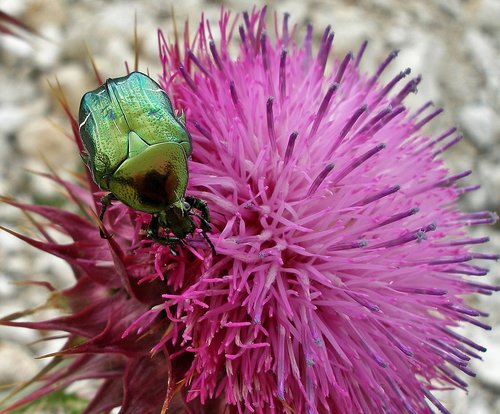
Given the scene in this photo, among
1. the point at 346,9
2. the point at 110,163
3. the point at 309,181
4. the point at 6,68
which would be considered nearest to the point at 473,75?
the point at 346,9

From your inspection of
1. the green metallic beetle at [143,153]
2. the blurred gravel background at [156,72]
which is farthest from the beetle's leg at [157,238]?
the blurred gravel background at [156,72]

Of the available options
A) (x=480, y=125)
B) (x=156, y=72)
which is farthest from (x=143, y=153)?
(x=480, y=125)

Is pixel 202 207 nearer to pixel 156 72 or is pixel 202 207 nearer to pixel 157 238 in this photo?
pixel 157 238

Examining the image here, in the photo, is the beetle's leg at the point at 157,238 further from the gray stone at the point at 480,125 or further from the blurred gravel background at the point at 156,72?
the gray stone at the point at 480,125

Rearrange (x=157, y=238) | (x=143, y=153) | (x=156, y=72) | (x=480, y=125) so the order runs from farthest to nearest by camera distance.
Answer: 1. (x=480, y=125)
2. (x=156, y=72)
3. (x=157, y=238)
4. (x=143, y=153)

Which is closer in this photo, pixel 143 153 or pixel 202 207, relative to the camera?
pixel 143 153

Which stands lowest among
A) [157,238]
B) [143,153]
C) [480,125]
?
[157,238]

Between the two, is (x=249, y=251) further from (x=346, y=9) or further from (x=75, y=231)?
(x=346, y=9)

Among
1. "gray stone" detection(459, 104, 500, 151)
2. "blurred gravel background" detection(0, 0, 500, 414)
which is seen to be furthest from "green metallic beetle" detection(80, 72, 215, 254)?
"gray stone" detection(459, 104, 500, 151)
